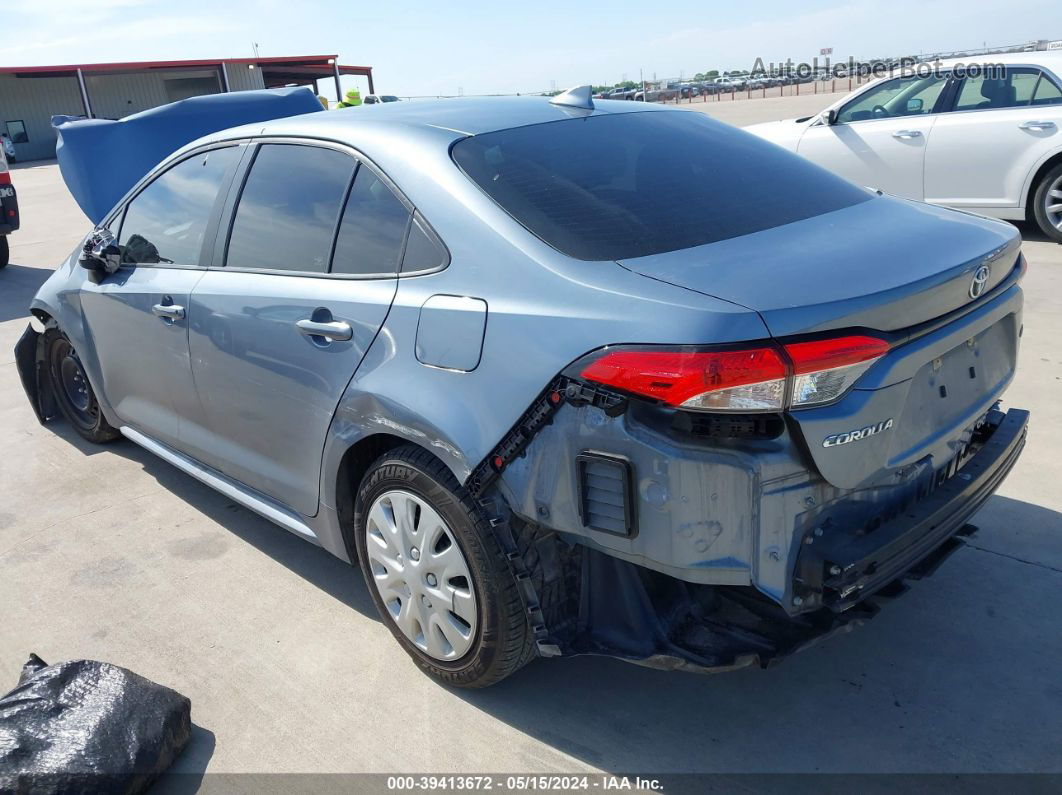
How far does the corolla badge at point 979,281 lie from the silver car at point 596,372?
0.04 feet

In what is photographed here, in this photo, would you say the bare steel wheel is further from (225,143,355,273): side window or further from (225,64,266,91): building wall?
(225,64,266,91): building wall

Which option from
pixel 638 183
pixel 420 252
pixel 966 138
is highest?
pixel 638 183

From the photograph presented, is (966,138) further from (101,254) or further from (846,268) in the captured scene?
(101,254)

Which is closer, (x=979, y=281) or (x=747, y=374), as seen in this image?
(x=747, y=374)

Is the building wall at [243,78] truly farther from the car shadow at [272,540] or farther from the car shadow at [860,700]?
the car shadow at [860,700]

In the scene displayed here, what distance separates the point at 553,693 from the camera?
2820 millimetres

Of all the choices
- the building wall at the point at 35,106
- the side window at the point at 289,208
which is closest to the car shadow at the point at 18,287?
the side window at the point at 289,208

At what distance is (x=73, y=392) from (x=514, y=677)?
349cm

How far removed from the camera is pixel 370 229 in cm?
283

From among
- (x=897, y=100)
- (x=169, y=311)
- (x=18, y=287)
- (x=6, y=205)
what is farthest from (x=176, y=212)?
(x=6, y=205)

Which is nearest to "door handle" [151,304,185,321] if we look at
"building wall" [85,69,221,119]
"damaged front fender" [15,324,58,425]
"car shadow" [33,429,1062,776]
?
"car shadow" [33,429,1062,776]

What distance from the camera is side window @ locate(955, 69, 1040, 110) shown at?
755 cm

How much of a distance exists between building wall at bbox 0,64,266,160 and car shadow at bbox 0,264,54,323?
102 feet

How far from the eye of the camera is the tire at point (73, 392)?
4.88m
